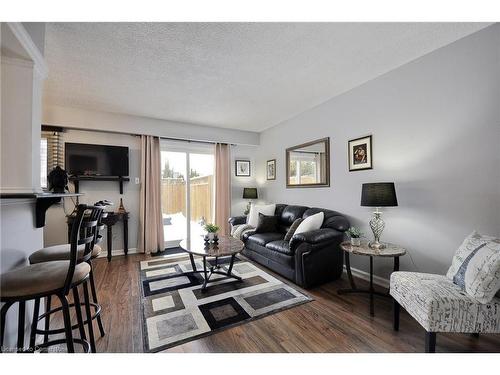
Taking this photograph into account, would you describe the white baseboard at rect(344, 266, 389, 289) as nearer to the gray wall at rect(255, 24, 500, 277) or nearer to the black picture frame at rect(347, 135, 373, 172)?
the gray wall at rect(255, 24, 500, 277)

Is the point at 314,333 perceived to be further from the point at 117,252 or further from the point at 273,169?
the point at 117,252

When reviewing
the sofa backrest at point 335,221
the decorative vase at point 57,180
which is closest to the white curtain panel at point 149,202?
the decorative vase at point 57,180

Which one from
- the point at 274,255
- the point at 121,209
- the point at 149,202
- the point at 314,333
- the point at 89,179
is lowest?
the point at 314,333

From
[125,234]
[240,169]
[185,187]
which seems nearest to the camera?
[125,234]

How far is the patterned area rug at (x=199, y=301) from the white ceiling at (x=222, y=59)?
102 inches

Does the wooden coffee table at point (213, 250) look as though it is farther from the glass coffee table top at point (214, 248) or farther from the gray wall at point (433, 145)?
the gray wall at point (433, 145)

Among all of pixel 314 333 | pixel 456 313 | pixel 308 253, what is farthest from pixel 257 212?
pixel 456 313

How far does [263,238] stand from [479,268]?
2.28 m

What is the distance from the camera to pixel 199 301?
2225 mm

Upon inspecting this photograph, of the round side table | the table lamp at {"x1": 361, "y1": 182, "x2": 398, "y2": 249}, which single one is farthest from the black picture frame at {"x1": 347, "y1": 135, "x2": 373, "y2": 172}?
the round side table

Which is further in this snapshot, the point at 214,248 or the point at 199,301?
the point at 214,248

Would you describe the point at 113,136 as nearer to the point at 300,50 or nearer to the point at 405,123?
the point at 300,50
